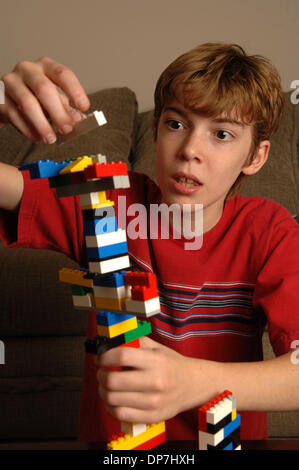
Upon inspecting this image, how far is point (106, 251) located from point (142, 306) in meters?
0.07

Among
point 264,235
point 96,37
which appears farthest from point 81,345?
point 96,37

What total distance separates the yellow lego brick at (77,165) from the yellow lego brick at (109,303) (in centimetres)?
13

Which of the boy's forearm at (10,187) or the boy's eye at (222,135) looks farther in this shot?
the boy's eye at (222,135)

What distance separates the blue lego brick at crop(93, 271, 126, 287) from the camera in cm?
46

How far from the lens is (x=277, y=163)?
1708 mm

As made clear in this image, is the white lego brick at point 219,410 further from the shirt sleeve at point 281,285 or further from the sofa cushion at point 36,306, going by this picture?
the sofa cushion at point 36,306

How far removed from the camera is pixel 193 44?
215cm

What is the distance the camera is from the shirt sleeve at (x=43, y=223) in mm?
695

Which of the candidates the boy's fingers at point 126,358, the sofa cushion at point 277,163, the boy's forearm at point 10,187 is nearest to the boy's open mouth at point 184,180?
the boy's forearm at point 10,187

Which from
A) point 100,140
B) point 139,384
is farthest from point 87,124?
point 100,140

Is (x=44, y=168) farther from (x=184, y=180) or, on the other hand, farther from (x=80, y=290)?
(x=184, y=180)

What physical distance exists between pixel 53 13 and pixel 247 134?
1.71 metres
